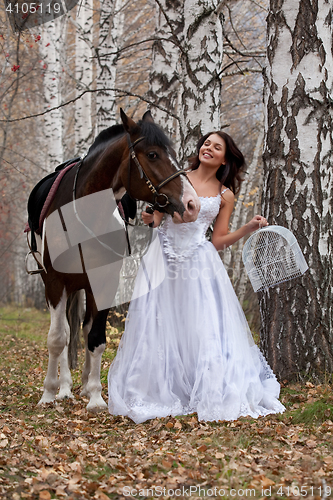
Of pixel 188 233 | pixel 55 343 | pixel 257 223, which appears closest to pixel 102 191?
pixel 188 233

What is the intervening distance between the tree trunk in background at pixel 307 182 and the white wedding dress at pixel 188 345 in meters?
0.44

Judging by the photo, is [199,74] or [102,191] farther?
[199,74]

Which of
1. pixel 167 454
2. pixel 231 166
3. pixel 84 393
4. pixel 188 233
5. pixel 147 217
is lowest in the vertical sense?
pixel 84 393

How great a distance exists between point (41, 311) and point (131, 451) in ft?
48.9

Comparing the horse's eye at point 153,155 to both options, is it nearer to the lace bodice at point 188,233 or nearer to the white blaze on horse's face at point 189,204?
the white blaze on horse's face at point 189,204

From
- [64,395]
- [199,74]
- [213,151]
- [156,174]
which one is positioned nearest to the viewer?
[156,174]

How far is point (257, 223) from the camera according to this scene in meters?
3.87

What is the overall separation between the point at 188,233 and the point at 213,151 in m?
0.72

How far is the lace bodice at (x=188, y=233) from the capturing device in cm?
→ 413

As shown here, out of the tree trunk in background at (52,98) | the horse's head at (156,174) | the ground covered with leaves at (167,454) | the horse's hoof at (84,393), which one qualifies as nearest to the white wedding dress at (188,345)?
the ground covered with leaves at (167,454)

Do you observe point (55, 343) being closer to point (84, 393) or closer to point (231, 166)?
point (84, 393)

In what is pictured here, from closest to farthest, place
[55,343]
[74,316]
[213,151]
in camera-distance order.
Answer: [213,151], [55,343], [74,316]

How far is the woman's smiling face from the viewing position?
13.8 feet

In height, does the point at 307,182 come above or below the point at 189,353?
above
